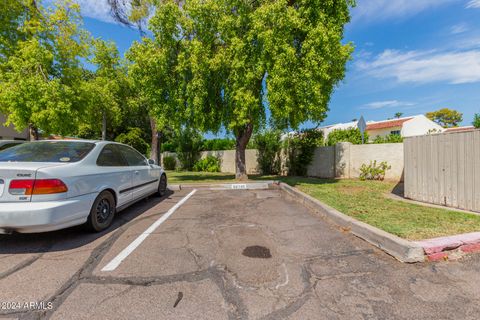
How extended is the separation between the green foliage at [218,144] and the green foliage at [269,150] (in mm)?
4875

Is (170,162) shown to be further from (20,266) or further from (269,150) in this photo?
(20,266)

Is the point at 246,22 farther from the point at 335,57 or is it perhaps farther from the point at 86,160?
the point at 86,160

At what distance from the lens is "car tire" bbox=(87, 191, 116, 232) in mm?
4016

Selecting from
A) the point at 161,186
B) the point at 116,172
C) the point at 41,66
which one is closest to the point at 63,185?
the point at 116,172

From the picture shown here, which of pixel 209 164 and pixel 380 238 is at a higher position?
pixel 209 164

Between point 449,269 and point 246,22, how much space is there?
10.1 metres

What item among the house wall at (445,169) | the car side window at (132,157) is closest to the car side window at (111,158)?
the car side window at (132,157)

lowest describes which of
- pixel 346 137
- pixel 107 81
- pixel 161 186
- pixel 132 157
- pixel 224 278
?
pixel 224 278

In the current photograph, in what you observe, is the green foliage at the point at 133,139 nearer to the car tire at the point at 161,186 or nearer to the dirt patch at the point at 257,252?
the car tire at the point at 161,186

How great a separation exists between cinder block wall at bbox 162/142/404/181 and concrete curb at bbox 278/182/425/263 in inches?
268

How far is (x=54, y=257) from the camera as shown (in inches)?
126

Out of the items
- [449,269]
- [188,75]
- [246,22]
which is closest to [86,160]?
[449,269]

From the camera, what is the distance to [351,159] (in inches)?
456

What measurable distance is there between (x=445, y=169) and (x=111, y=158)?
7662 millimetres
